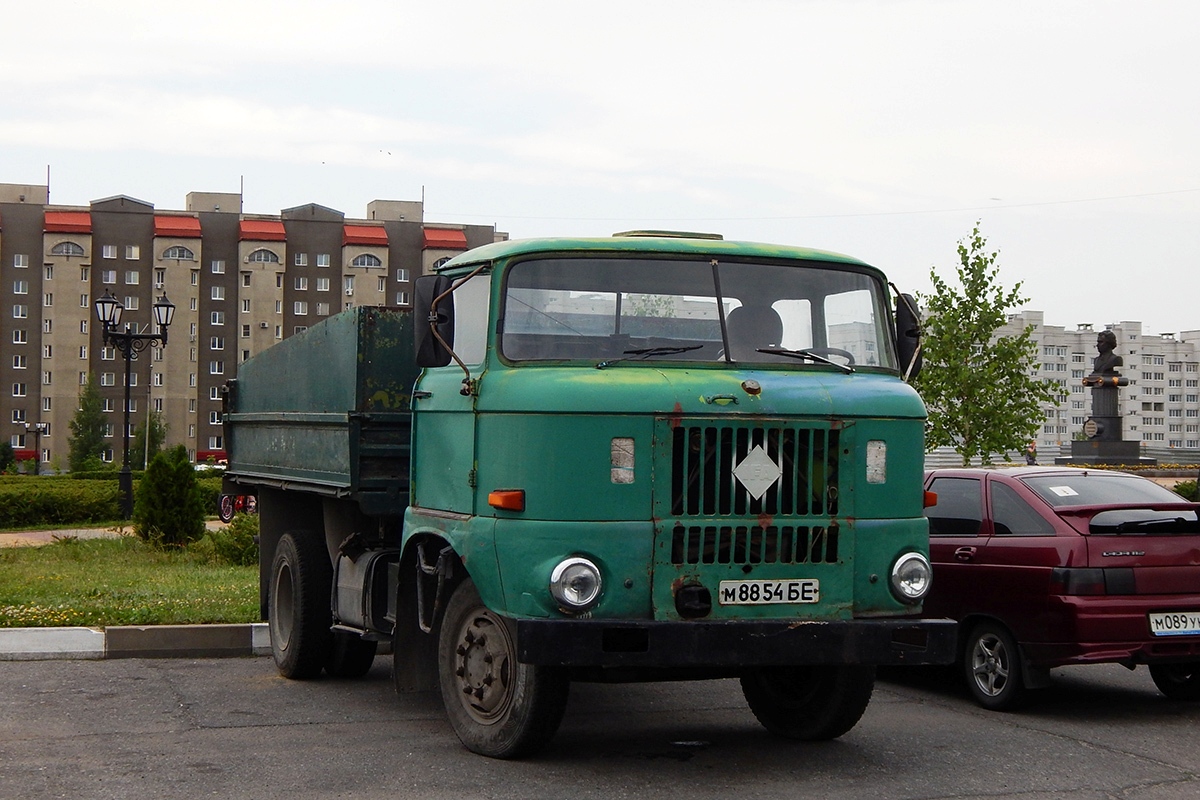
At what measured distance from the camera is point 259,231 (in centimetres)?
10562

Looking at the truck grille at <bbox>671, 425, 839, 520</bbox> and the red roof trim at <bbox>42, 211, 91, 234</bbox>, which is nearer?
the truck grille at <bbox>671, 425, 839, 520</bbox>

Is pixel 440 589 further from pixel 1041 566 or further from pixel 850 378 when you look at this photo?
pixel 1041 566

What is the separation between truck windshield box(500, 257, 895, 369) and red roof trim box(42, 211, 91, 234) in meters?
102

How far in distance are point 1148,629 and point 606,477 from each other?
12.3 ft

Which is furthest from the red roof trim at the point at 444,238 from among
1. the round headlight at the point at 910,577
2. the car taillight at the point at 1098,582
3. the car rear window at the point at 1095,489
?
the round headlight at the point at 910,577

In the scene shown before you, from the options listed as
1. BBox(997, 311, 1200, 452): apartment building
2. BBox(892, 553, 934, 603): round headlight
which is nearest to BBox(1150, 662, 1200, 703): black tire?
BBox(892, 553, 934, 603): round headlight

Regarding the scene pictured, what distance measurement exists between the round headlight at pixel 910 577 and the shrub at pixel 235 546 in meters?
12.7

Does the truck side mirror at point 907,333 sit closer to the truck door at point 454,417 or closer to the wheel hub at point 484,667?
the truck door at point 454,417

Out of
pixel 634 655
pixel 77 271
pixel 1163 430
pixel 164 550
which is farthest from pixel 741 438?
pixel 1163 430

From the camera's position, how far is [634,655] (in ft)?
21.0

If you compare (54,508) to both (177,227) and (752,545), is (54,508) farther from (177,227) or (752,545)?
(177,227)

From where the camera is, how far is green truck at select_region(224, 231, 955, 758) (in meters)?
6.56

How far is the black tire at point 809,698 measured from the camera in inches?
294

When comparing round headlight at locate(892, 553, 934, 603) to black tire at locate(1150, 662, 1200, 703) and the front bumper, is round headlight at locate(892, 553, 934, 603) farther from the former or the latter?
black tire at locate(1150, 662, 1200, 703)
